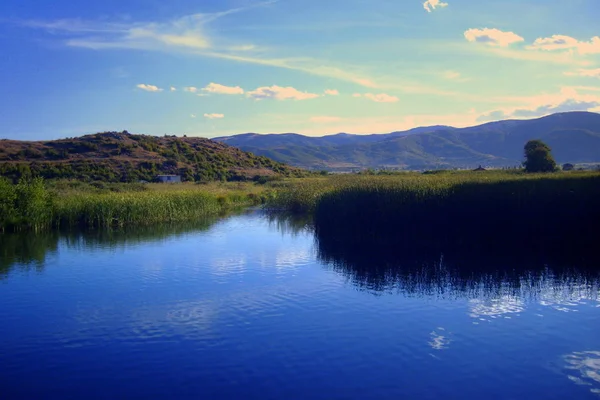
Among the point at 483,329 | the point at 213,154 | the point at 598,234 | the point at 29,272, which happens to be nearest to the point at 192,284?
the point at 29,272

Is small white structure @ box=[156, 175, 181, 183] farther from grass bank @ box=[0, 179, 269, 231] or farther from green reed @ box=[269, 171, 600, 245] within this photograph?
green reed @ box=[269, 171, 600, 245]

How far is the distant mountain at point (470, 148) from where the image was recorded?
106m

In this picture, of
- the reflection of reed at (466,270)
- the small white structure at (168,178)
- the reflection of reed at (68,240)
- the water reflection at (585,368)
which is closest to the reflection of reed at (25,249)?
the reflection of reed at (68,240)

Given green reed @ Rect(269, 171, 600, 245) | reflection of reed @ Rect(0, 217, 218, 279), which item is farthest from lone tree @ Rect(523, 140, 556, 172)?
reflection of reed @ Rect(0, 217, 218, 279)

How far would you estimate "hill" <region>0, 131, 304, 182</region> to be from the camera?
5925cm

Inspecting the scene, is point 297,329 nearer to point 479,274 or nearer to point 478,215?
point 479,274

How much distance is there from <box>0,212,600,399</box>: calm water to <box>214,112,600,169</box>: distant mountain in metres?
90.6

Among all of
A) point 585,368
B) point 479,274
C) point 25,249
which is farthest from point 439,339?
point 25,249

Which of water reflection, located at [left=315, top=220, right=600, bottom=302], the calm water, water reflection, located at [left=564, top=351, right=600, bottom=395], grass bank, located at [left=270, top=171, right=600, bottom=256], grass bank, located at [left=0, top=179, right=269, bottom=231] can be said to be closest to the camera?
water reflection, located at [left=564, top=351, right=600, bottom=395]

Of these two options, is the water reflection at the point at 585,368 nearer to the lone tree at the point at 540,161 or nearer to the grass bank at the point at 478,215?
the grass bank at the point at 478,215

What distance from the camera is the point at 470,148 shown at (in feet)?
470

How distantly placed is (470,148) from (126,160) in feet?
330

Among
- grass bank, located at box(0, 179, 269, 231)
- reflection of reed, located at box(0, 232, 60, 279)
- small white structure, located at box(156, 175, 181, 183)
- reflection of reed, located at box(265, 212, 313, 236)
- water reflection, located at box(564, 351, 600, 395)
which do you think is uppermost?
small white structure, located at box(156, 175, 181, 183)

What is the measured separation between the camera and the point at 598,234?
842 inches
